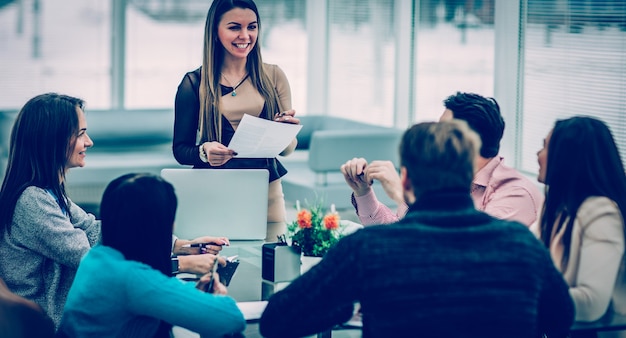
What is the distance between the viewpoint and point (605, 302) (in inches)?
89.4

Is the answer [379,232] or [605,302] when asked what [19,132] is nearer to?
[379,232]

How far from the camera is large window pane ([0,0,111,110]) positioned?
846cm

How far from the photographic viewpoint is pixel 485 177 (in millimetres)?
2916

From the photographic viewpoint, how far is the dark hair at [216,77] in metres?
3.28

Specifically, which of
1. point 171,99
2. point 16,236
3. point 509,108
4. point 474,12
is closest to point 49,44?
point 171,99

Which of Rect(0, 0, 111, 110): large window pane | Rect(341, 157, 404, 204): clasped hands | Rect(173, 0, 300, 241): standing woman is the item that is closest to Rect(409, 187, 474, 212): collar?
Rect(341, 157, 404, 204): clasped hands

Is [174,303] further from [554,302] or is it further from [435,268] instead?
[554,302]

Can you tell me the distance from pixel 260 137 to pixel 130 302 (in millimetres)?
1151

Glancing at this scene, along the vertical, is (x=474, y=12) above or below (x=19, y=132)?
above

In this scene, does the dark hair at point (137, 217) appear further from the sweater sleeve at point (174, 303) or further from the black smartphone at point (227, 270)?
the black smartphone at point (227, 270)

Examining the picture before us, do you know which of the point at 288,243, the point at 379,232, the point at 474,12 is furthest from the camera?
the point at 474,12

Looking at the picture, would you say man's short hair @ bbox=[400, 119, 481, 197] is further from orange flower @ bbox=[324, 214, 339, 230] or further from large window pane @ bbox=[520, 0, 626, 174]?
large window pane @ bbox=[520, 0, 626, 174]

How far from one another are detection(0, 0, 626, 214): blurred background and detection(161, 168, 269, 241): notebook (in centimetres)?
215

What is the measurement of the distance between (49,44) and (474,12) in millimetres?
4511
